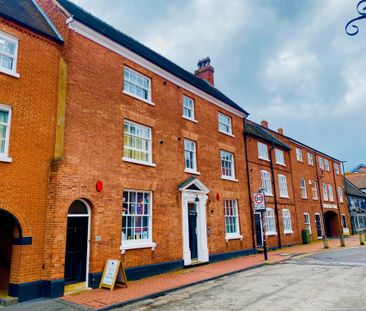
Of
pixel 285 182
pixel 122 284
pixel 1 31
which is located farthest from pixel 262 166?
pixel 1 31

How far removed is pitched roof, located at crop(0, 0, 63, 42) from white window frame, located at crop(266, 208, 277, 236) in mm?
17325

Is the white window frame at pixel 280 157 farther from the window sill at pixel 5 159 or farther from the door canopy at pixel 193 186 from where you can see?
the window sill at pixel 5 159

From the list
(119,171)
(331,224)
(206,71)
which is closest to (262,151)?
(206,71)

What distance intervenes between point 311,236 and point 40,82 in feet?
83.6

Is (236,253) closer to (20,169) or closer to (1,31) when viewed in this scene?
(20,169)

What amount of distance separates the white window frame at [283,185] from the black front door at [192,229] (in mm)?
11202

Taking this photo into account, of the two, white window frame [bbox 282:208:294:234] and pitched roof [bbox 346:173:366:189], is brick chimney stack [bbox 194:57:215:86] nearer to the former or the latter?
white window frame [bbox 282:208:294:234]

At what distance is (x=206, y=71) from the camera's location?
25016 millimetres

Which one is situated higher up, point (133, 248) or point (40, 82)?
point (40, 82)

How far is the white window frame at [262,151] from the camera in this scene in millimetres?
22731

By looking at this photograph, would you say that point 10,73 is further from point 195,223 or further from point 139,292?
point 195,223

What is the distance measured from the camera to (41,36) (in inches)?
425

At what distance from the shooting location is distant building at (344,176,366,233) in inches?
1516

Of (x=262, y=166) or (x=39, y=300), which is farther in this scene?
(x=262, y=166)
